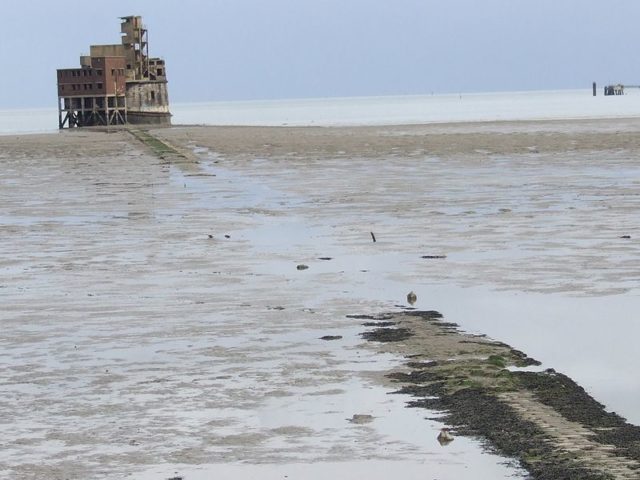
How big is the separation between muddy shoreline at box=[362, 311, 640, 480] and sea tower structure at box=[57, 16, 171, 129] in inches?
3694

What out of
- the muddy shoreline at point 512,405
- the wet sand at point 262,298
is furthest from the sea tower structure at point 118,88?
the muddy shoreline at point 512,405

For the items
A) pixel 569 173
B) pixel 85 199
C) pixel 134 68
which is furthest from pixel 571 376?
pixel 134 68

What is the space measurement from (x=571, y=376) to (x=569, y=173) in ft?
77.3

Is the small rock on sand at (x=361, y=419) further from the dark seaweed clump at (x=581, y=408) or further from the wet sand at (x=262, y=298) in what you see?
the dark seaweed clump at (x=581, y=408)

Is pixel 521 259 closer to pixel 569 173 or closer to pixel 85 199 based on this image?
pixel 85 199

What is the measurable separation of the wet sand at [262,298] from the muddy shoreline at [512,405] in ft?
0.61

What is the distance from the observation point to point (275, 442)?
7707mm

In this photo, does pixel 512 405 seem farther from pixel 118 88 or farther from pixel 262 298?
pixel 118 88

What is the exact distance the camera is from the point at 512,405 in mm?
8266

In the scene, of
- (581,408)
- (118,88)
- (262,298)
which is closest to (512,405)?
(581,408)

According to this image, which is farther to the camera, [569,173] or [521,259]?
[569,173]

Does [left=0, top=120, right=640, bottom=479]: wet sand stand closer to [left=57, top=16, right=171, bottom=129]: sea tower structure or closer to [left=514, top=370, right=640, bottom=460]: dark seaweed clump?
[left=514, top=370, right=640, bottom=460]: dark seaweed clump

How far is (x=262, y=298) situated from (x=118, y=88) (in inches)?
3638

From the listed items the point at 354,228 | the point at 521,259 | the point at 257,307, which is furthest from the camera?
the point at 354,228
